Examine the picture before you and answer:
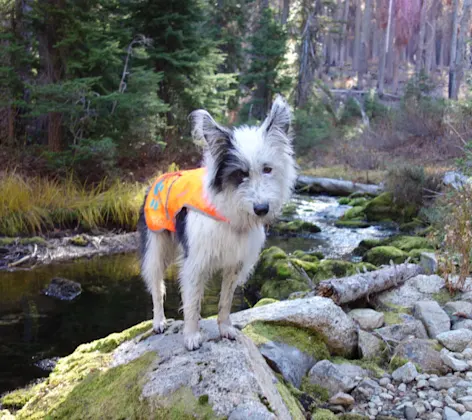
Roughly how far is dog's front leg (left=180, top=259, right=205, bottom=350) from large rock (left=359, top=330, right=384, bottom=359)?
5.96 ft

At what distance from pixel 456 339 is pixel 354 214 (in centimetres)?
948

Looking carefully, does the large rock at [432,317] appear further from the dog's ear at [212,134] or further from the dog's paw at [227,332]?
the dog's ear at [212,134]

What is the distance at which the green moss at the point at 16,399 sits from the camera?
4.46 meters

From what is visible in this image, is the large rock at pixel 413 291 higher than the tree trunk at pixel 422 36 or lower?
lower

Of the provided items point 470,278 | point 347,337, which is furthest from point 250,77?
point 347,337

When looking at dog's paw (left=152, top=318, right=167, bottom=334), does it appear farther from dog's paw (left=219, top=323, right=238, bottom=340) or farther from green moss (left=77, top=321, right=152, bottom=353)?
dog's paw (left=219, top=323, right=238, bottom=340)

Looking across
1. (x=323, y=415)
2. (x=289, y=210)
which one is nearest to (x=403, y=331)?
(x=323, y=415)

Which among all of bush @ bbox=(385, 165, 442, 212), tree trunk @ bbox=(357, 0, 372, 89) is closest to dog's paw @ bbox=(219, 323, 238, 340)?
bush @ bbox=(385, 165, 442, 212)

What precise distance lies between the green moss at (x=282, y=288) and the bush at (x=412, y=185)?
687cm

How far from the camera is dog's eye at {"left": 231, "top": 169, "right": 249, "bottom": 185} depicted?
3.31 metres

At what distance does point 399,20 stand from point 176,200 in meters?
42.8

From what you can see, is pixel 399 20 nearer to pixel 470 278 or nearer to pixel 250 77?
pixel 250 77

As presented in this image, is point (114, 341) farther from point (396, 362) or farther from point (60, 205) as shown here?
point (60, 205)

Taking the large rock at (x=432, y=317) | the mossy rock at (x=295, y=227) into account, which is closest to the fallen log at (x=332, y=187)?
the mossy rock at (x=295, y=227)
